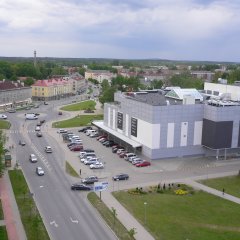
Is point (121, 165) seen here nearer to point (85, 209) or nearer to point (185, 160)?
point (185, 160)

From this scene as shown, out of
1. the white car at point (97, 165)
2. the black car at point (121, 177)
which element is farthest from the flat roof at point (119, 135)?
the black car at point (121, 177)

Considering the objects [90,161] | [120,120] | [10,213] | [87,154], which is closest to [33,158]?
[87,154]

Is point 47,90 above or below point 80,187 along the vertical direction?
above

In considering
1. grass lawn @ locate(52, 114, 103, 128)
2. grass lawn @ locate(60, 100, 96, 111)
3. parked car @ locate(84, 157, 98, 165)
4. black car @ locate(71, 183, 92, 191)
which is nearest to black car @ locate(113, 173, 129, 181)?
black car @ locate(71, 183, 92, 191)

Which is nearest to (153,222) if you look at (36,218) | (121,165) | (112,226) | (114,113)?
(112,226)

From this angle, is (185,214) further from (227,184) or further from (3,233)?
(3,233)

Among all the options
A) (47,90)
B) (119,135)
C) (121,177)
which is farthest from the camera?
(47,90)

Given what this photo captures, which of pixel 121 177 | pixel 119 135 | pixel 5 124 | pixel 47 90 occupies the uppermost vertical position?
pixel 47 90

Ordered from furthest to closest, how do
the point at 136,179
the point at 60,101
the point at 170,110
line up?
1. the point at 60,101
2. the point at 170,110
3. the point at 136,179
